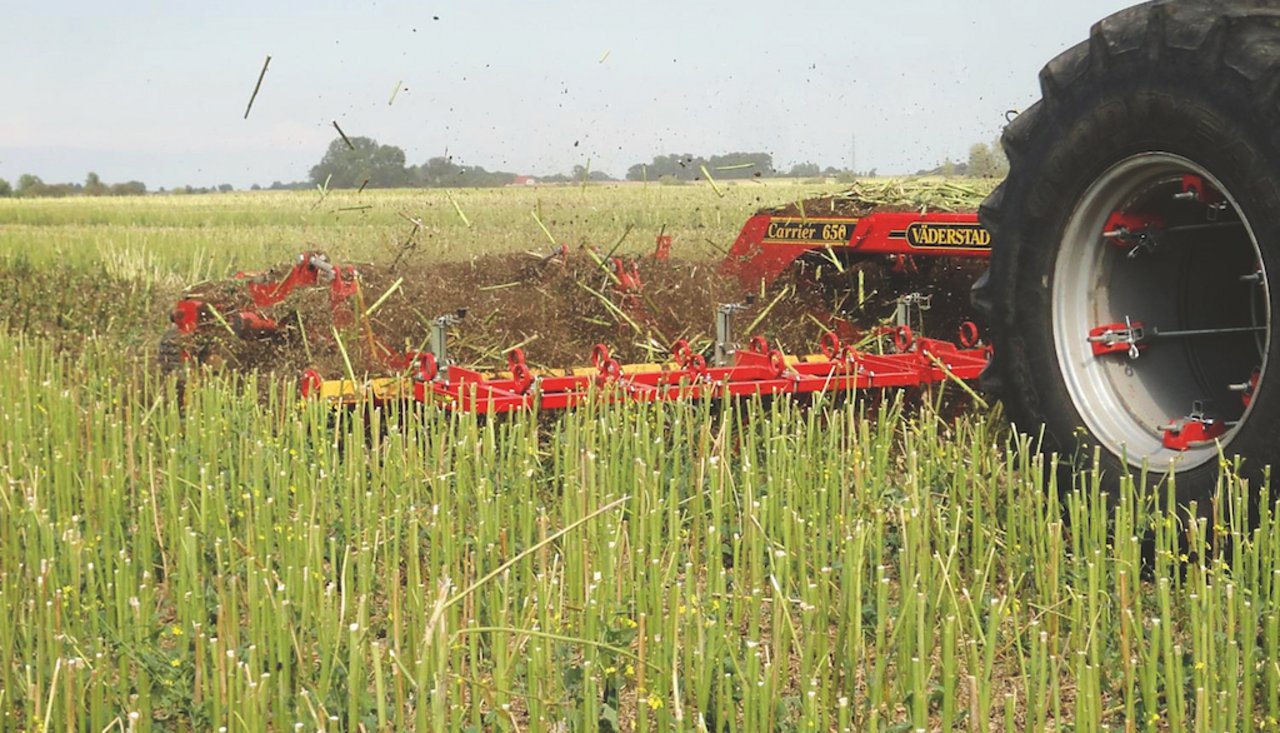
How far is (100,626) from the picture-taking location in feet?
10.3

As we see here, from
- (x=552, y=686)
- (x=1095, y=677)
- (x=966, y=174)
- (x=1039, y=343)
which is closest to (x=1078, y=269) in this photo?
(x=1039, y=343)

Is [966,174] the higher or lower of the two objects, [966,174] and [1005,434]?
the higher

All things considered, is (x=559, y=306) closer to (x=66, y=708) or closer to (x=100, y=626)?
(x=100, y=626)

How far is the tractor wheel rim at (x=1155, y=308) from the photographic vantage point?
4066mm

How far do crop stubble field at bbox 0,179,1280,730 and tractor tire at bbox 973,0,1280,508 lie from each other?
235 mm

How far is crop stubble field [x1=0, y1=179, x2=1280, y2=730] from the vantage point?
2.62 m

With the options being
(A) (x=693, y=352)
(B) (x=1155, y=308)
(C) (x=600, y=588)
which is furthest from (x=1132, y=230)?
Answer: (A) (x=693, y=352)

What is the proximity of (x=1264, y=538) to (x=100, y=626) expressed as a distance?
2730mm

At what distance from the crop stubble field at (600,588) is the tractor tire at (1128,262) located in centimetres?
23

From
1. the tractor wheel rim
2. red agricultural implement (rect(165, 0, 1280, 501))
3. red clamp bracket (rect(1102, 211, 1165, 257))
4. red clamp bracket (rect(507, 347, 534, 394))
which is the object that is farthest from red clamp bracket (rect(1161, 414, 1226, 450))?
red clamp bracket (rect(507, 347, 534, 394))

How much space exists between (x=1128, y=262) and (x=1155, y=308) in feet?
0.53

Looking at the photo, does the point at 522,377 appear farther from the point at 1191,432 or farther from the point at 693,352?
the point at 1191,432

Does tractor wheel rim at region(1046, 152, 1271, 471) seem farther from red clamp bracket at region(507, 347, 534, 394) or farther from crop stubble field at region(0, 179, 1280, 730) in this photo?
red clamp bracket at region(507, 347, 534, 394)

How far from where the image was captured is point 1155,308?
4152mm
